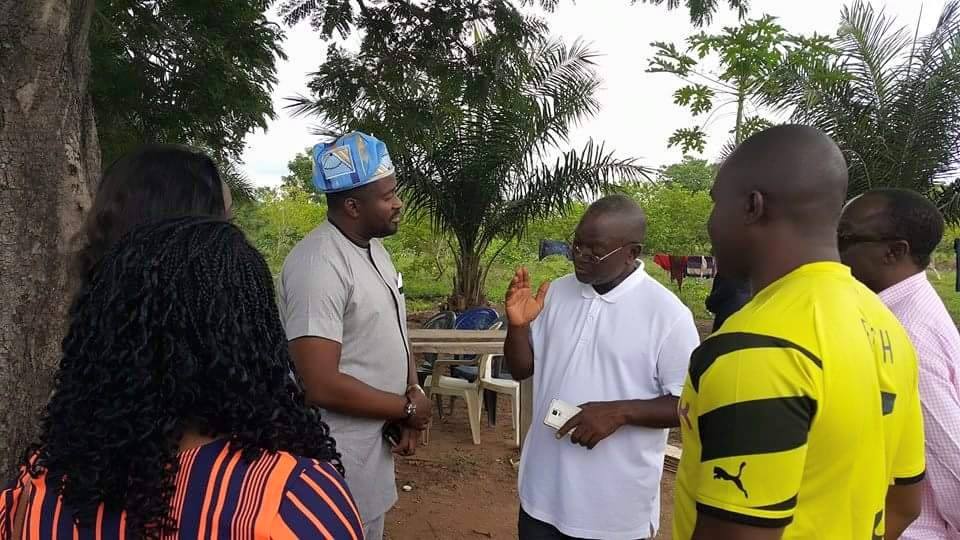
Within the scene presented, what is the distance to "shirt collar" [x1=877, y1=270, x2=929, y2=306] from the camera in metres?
1.90

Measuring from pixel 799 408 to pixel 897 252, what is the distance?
115cm

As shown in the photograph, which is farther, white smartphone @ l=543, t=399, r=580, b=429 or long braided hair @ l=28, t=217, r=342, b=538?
white smartphone @ l=543, t=399, r=580, b=429

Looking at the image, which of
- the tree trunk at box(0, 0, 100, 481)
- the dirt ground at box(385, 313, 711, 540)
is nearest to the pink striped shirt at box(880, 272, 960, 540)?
the dirt ground at box(385, 313, 711, 540)

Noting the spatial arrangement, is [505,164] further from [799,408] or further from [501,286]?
[501,286]

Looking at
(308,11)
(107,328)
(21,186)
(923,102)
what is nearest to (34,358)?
(21,186)

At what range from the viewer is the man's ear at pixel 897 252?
76.4 inches

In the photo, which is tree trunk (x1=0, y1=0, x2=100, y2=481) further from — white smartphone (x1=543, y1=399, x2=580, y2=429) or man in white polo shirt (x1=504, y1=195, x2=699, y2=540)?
white smartphone (x1=543, y1=399, x2=580, y2=429)

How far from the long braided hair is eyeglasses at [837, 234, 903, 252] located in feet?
5.48

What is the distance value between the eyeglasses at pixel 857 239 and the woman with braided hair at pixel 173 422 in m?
1.66

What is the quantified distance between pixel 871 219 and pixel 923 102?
22.3 ft

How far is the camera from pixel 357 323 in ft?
7.05

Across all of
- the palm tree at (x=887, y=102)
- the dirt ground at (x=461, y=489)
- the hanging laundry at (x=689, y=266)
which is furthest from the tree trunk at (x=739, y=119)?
the hanging laundry at (x=689, y=266)

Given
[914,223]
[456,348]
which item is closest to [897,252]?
[914,223]

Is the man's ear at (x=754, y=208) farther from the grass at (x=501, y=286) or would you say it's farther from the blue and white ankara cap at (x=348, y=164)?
Result: the grass at (x=501, y=286)
